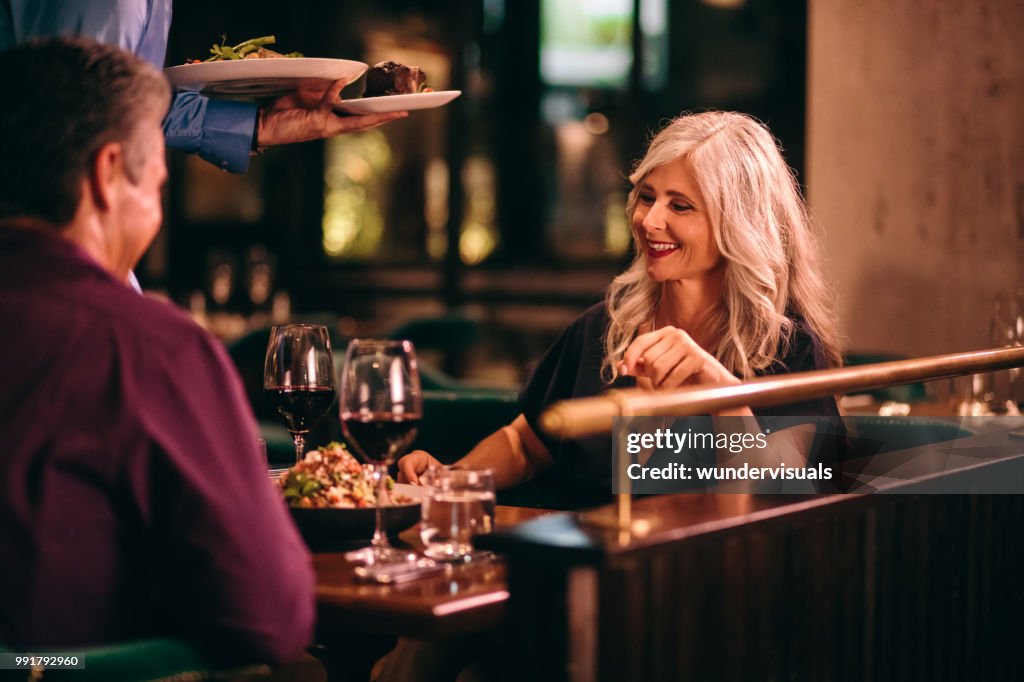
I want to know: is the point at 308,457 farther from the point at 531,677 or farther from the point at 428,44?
the point at 428,44

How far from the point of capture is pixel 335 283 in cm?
838

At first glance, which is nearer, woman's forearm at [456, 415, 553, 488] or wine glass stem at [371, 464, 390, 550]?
wine glass stem at [371, 464, 390, 550]

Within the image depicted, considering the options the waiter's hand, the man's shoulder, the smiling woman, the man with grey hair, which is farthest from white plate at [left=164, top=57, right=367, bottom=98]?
the man's shoulder

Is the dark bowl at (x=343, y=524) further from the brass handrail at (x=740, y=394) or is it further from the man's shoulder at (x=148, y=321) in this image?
the man's shoulder at (x=148, y=321)

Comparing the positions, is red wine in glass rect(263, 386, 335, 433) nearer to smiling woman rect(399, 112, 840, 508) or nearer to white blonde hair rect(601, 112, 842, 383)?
smiling woman rect(399, 112, 840, 508)

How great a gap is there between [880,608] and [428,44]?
21.7 feet

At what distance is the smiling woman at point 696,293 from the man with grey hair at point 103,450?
98 centimetres

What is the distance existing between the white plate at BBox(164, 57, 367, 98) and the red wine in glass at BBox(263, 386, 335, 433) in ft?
1.79

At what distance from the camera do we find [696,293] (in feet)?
8.54

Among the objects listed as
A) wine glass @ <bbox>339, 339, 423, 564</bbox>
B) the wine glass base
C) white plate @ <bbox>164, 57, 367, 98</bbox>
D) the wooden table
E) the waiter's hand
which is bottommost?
the wooden table

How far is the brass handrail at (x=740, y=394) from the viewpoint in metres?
1.38

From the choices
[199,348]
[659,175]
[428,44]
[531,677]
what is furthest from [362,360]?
[428,44]

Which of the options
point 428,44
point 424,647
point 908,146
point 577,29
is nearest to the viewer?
point 424,647

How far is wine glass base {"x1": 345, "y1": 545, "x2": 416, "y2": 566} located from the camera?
167cm
